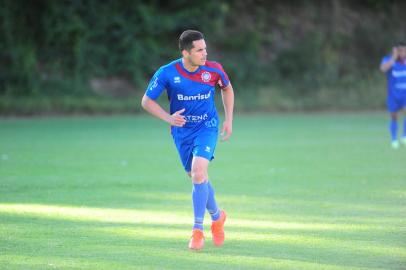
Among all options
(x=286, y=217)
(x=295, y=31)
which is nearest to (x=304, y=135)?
(x=286, y=217)

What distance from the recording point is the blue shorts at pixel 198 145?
7.47m

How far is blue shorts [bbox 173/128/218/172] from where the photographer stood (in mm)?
7473

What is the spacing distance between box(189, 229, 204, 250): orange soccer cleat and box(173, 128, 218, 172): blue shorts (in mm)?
742

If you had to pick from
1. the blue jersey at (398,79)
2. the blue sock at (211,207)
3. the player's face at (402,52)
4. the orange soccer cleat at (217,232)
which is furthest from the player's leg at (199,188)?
the blue jersey at (398,79)

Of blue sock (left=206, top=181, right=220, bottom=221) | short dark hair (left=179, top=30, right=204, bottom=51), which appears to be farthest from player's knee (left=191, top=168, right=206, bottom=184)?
short dark hair (left=179, top=30, right=204, bottom=51)

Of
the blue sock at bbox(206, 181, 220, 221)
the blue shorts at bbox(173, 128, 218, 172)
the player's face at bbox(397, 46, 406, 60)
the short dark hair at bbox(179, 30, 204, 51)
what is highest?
the player's face at bbox(397, 46, 406, 60)

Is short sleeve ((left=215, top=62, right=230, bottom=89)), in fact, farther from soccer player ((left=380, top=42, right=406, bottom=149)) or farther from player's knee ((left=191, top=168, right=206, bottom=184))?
soccer player ((left=380, top=42, right=406, bottom=149))

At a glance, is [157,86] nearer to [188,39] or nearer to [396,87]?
[188,39]

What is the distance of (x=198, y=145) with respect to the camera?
295 inches

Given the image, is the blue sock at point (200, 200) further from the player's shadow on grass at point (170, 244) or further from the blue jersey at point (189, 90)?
the blue jersey at point (189, 90)

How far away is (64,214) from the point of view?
9023 millimetres

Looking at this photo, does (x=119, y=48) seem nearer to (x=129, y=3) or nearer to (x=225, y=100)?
(x=129, y=3)

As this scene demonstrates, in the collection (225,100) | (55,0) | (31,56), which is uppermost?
(55,0)

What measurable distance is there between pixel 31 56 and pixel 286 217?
20670 mm
